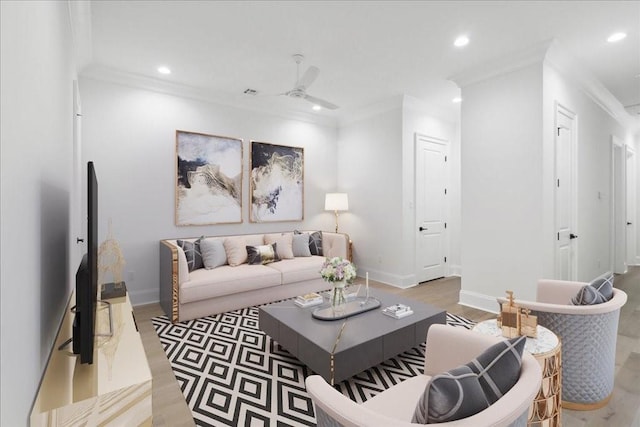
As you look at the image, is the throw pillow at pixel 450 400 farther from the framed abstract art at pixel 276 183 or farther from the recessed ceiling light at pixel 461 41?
the framed abstract art at pixel 276 183

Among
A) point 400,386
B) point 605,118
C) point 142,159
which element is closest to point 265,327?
point 400,386

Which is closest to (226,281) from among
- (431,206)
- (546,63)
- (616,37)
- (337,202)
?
(337,202)

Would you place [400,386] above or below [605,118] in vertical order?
below

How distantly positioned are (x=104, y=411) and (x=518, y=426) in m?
1.41

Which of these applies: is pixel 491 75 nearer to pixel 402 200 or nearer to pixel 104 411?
pixel 402 200

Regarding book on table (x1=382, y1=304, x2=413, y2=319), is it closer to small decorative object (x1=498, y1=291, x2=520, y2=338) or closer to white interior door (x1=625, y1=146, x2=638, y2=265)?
small decorative object (x1=498, y1=291, x2=520, y2=338)

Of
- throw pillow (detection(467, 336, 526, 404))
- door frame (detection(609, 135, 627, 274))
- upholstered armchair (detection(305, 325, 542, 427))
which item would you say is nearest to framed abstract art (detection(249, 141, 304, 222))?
upholstered armchair (detection(305, 325, 542, 427))

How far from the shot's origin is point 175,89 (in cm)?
415

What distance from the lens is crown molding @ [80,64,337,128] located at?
145 inches

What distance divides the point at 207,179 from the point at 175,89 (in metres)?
1.22

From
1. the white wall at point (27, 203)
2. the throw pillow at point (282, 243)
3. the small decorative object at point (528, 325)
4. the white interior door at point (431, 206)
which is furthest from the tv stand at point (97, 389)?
the white interior door at point (431, 206)

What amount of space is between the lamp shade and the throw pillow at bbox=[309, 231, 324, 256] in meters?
0.54

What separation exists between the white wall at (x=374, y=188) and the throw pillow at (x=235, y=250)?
82.2 inches

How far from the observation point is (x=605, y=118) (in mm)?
4777
